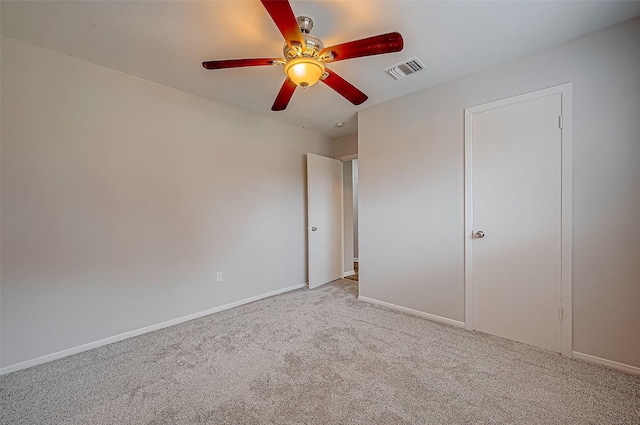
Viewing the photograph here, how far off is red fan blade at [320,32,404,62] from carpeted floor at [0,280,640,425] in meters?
2.08

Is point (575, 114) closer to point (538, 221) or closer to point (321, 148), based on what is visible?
point (538, 221)

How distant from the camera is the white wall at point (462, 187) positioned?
1.85 m

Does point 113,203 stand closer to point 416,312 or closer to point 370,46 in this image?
point 370,46

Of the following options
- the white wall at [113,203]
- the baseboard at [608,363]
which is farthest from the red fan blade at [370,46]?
the baseboard at [608,363]

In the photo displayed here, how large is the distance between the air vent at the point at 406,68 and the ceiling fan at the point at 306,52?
764mm

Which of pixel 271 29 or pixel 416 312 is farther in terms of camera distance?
pixel 416 312

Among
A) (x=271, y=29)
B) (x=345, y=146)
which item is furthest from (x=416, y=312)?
(x=271, y=29)

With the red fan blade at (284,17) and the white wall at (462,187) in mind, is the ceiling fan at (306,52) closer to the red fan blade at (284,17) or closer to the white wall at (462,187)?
the red fan blade at (284,17)

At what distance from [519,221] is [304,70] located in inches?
86.3

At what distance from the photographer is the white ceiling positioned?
1.68m

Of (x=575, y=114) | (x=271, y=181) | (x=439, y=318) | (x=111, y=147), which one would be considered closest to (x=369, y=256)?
(x=439, y=318)

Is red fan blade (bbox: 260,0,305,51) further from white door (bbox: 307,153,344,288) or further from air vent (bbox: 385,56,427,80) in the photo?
white door (bbox: 307,153,344,288)

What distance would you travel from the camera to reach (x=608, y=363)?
1902 mm

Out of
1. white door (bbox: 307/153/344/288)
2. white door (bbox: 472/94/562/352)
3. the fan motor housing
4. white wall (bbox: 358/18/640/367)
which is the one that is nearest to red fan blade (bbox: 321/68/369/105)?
the fan motor housing
